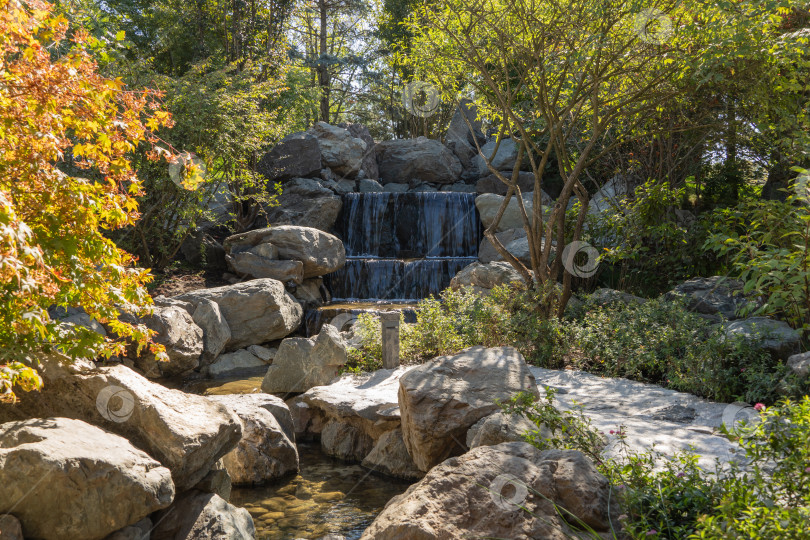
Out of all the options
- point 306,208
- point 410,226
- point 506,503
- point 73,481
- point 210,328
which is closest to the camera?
point 506,503

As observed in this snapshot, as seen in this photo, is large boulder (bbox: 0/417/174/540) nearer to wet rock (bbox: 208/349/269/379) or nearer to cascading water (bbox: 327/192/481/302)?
wet rock (bbox: 208/349/269/379)

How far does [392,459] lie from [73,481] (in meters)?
2.89

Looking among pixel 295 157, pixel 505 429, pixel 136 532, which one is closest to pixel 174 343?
pixel 136 532

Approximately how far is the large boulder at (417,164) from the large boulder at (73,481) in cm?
1708

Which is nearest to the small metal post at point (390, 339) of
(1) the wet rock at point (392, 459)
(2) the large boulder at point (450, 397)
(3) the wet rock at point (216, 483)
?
(1) the wet rock at point (392, 459)

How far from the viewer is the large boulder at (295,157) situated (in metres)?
16.1

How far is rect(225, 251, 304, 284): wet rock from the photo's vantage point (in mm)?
12031

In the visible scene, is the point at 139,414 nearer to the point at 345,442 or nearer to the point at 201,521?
the point at 201,521

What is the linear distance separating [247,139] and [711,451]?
37.9 ft

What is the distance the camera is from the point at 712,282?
26.7ft

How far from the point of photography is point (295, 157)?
1639cm

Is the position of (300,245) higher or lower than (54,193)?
lower

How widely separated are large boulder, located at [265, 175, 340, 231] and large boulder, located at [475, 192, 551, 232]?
3832 mm

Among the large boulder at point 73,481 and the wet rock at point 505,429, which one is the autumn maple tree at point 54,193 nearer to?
the large boulder at point 73,481
